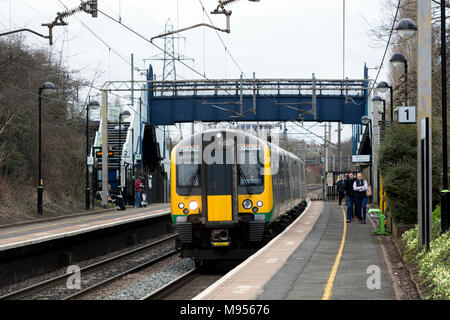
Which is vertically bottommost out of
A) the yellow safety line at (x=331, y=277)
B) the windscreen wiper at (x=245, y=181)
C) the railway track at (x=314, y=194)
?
the railway track at (x=314, y=194)

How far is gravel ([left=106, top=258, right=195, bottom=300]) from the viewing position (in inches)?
577

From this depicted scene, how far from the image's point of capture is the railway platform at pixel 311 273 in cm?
1062

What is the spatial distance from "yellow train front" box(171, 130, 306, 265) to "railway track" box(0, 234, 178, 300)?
7.31ft

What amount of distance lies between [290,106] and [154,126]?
1090 cm

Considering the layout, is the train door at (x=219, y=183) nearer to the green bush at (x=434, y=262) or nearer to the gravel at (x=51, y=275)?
the green bush at (x=434, y=262)

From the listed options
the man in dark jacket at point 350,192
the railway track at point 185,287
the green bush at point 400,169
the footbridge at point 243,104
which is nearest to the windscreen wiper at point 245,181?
the railway track at point 185,287

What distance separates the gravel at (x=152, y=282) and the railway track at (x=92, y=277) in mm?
700

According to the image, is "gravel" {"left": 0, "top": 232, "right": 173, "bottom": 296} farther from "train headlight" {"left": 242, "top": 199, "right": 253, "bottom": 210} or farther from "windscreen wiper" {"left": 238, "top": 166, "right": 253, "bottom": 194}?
"windscreen wiper" {"left": 238, "top": 166, "right": 253, "bottom": 194}

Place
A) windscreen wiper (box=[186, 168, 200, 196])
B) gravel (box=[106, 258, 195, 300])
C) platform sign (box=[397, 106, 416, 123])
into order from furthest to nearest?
windscreen wiper (box=[186, 168, 200, 196])
platform sign (box=[397, 106, 416, 123])
gravel (box=[106, 258, 195, 300])

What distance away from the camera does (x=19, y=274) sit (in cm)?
1786

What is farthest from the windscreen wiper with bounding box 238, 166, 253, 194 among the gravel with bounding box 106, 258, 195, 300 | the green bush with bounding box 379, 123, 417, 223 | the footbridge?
the footbridge

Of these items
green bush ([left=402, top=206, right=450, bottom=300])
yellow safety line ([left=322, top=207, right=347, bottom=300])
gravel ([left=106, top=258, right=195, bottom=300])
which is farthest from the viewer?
gravel ([left=106, top=258, right=195, bottom=300])

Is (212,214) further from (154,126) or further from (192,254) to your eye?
(154,126)

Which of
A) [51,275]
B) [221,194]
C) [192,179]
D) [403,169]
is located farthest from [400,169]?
[51,275]
